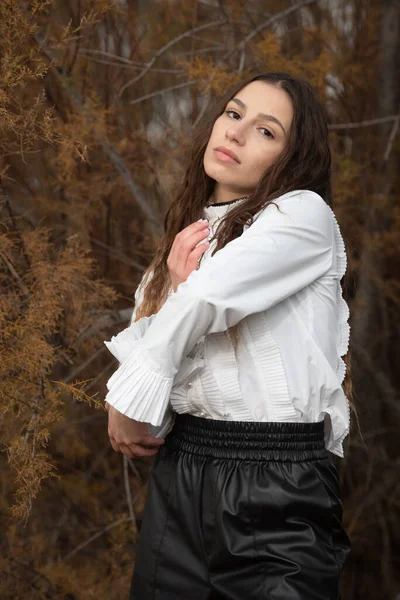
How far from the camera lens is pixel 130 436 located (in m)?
1.69

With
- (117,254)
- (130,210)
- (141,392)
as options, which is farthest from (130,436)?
(130,210)

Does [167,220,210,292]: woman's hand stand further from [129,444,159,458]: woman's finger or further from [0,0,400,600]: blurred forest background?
[0,0,400,600]: blurred forest background

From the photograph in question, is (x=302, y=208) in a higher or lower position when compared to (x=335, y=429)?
higher

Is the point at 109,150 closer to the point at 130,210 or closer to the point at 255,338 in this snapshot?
the point at 130,210

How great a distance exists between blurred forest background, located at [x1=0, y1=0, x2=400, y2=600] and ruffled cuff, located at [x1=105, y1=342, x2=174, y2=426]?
75cm

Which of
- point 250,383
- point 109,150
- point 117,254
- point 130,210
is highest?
point 109,150

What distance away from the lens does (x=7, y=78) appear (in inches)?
72.6

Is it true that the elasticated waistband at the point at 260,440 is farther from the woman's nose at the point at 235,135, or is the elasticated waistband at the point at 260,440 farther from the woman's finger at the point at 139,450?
the woman's nose at the point at 235,135

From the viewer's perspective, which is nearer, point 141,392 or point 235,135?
point 141,392

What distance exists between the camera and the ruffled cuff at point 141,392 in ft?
4.82

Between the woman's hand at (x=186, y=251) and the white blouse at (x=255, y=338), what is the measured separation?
0.39ft

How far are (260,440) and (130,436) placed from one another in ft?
0.99

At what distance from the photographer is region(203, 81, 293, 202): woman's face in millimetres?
1717

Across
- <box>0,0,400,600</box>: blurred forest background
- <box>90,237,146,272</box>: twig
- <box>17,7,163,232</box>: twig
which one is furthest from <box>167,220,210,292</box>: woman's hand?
<box>90,237,146,272</box>: twig
